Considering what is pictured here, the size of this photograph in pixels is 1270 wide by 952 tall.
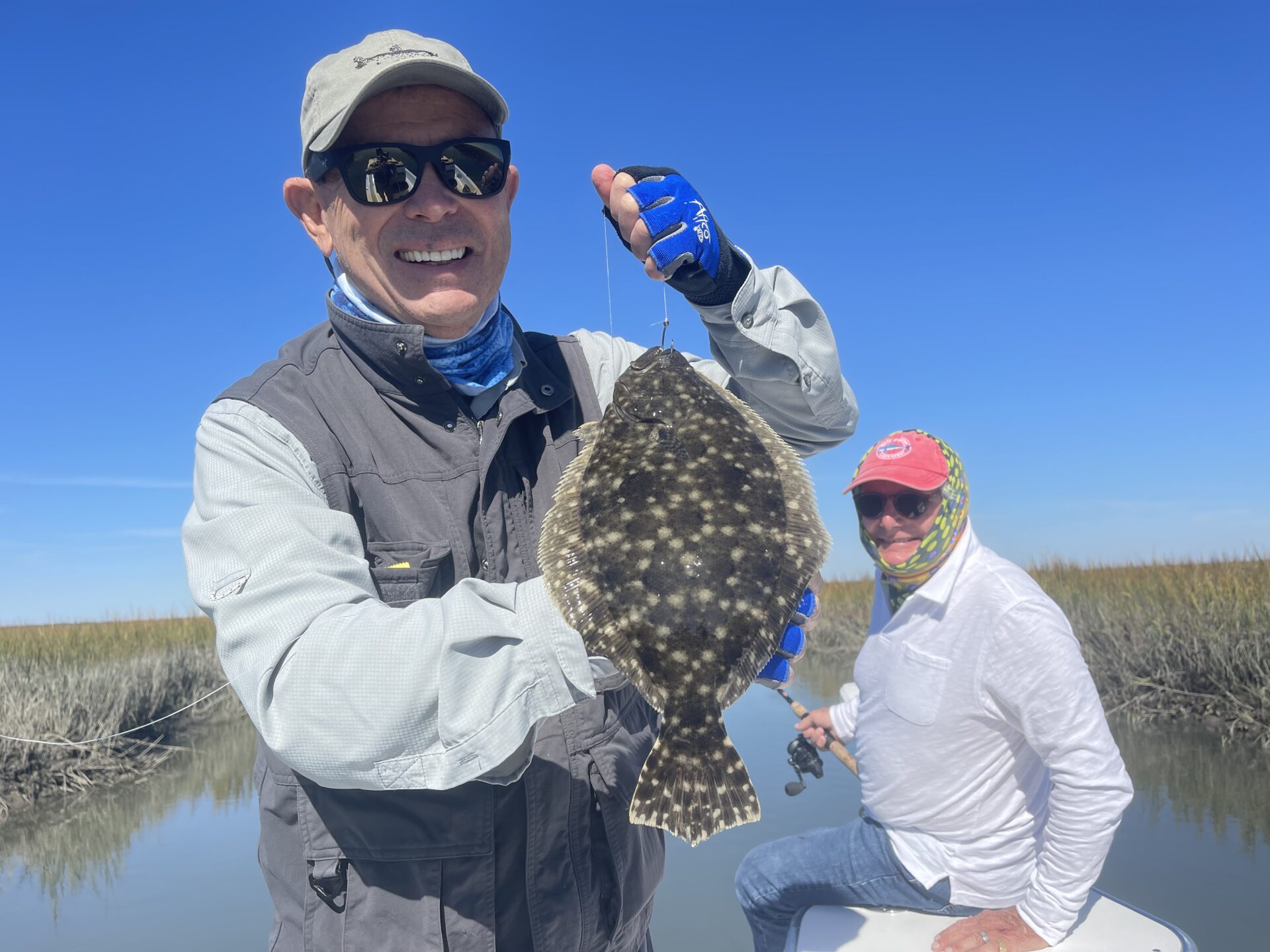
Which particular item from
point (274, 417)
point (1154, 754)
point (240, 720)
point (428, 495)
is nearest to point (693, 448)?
point (428, 495)

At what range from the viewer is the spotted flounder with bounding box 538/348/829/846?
1.74 meters

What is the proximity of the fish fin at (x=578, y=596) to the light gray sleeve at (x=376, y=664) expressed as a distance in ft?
0.20

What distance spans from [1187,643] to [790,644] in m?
9.47

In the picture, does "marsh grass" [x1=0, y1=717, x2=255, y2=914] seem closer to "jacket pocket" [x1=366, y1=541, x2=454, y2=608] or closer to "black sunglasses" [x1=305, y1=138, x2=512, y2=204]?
"jacket pocket" [x1=366, y1=541, x2=454, y2=608]

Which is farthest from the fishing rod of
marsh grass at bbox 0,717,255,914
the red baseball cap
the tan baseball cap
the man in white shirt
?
marsh grass at bbox 0,717,255,914

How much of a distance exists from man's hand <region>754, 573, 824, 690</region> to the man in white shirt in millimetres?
2173

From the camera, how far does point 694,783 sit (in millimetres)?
1740

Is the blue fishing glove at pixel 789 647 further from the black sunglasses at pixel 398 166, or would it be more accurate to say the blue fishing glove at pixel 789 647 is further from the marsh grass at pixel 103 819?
the marsh grass at pixel 103 819

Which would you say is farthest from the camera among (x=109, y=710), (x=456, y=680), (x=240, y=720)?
(x=240, y=720)

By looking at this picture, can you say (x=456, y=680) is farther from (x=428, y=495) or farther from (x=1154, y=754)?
(x=1154, y=754)

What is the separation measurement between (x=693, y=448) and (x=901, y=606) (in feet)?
8.30

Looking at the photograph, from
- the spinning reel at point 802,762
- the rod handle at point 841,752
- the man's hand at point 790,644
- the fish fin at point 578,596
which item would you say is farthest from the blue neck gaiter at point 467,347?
the spinning reel at point 802,762

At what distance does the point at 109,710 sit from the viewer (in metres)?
10.3

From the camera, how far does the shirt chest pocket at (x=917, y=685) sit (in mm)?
3918
